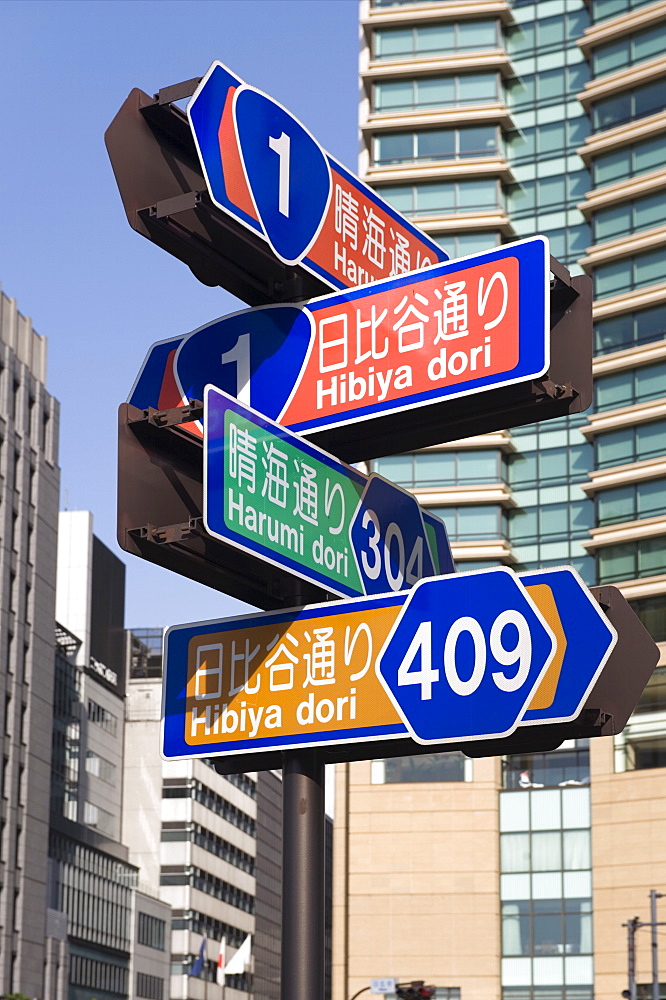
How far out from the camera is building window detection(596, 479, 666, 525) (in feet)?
219

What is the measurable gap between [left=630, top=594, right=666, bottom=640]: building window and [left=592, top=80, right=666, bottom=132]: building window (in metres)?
23.1

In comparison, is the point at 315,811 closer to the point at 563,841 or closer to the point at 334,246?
the point at 334,246

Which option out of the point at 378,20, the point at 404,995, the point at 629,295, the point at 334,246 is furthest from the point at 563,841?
the point at 334,246

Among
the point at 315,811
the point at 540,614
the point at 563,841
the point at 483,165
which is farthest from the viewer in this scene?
the point at 483,165

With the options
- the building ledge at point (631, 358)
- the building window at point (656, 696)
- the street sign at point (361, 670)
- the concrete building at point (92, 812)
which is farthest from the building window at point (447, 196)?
the street sign at point (361, 670)

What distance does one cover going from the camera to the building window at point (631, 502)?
219 ft

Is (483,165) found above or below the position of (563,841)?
above

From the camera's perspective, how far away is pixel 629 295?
6919cm

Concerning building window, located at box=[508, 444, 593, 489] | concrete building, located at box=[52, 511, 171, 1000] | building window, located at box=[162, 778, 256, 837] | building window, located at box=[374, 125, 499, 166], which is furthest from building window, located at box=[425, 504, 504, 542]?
building window, located at box=[162, 778, 256, 837]

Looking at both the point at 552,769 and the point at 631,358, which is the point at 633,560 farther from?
the point at 552,769

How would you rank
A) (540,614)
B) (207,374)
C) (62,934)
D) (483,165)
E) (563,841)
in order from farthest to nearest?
(62,934) → (483,165) → (563,841) → (207,374) → (540,614)

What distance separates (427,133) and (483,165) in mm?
3516

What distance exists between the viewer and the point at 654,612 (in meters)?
64.9

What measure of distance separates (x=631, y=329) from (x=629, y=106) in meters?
11.2
